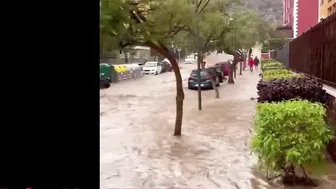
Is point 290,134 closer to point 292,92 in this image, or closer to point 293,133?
point 293,133

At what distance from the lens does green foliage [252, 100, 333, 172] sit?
5.45 meters

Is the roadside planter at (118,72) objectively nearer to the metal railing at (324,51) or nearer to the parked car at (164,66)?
the parked car at (164,66)

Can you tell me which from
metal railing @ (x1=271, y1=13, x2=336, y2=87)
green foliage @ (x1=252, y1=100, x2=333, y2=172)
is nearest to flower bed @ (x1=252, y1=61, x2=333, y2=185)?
green foliage @ (x1=252, y1=100, x2=333, y2=172)

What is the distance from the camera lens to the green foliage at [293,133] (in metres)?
5.45

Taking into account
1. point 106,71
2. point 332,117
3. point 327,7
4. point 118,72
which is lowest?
point 332,117

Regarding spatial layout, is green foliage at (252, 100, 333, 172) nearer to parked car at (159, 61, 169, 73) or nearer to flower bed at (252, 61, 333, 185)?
flower bed at (252, 61, 333, 185)

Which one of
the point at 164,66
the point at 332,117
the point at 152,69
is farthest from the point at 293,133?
the point at 164,66

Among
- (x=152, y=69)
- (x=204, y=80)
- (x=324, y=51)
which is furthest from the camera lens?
(x=152, y=69)

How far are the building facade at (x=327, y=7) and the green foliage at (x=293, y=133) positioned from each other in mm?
18112

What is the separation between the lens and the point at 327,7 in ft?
82.5
